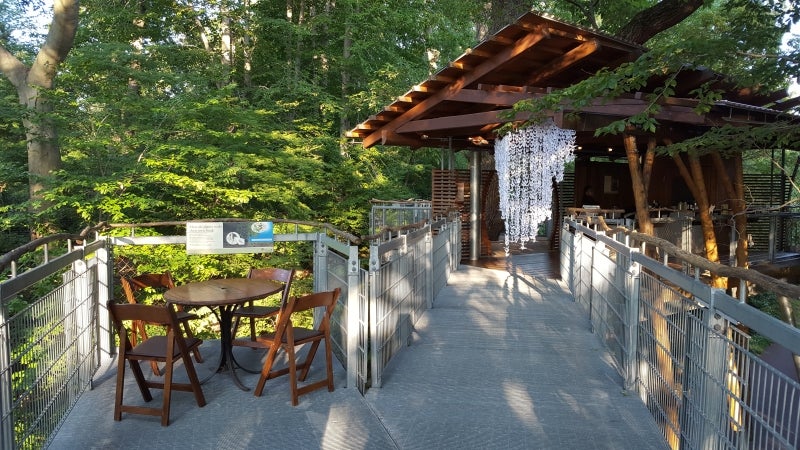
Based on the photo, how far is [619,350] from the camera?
5000 mm

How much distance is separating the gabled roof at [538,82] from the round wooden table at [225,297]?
15.2ft

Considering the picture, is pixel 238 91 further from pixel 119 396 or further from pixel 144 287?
pixel 119 396

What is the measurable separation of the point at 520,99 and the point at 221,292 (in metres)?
5.82

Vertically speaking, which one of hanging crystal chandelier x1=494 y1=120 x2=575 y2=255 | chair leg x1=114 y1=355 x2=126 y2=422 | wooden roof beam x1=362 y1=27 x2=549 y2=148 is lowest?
chair leg x1=114 y1=355 x2=126 y2=422

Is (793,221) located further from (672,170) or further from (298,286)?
(298,286)

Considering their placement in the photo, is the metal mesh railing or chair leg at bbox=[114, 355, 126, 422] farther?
chair leg at bbox=[114, 355, 126, 422]

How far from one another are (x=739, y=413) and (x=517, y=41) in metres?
6.45

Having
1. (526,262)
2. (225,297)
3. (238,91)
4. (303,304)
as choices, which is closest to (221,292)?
(225,297)

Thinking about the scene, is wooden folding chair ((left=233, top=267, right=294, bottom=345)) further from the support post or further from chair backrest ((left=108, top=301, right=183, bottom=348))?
the support post

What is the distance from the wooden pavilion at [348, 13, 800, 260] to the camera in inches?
308

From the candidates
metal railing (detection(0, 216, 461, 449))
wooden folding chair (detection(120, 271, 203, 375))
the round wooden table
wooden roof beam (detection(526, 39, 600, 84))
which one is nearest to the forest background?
wooden roof beam (detection(526, 39, 600, 84))

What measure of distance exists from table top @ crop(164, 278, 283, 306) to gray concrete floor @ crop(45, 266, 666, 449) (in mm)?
723

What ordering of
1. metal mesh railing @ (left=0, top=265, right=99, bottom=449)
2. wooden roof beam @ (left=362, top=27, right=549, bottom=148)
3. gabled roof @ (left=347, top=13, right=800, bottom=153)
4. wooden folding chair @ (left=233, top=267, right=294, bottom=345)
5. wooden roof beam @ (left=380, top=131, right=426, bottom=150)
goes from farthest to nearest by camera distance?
wooden roof beam @ (left=380, top=131, right=426, bottom=150), gabled roof @ (left=347, top=13, right=800, bottom=153), wooden roof beam @ (left=362, top=27, right=549, bottom=148), wooden folding chair @ (left=233, top=267, right=294, bottom=345), metal mesh railing @ (left=0, top=265, right=99, bottom=449)

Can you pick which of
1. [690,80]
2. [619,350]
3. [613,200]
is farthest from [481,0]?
[619,350]
